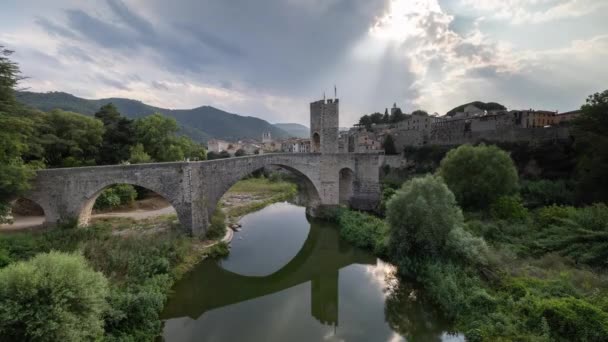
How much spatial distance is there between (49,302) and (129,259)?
4658 mm

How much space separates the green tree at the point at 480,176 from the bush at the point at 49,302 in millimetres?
16318

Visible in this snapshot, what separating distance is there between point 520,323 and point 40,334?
969 centimetres

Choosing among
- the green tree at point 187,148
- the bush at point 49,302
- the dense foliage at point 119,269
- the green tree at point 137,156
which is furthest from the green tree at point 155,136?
the bush at point 49,302

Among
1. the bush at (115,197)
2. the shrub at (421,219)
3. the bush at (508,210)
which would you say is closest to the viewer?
the shrub at (421,219)

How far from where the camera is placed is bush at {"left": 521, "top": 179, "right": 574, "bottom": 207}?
51.8ft

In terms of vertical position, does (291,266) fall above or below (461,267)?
below

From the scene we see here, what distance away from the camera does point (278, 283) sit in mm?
10812

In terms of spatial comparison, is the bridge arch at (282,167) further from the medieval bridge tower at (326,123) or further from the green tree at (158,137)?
the green tree at (158,137)

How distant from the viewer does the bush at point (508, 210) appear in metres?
13.1

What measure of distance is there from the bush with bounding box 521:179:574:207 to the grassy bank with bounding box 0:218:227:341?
59.4 feet

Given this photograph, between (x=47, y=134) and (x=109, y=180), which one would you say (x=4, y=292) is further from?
(x=47, y=134)

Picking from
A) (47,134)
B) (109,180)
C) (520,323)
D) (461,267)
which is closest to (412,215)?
(461,267)

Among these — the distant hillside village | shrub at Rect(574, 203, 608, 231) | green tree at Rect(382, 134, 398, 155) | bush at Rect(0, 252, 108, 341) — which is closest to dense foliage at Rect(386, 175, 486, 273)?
shrub at Rect(574, 203, 608, 231)

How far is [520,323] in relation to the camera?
6375 millimetres
